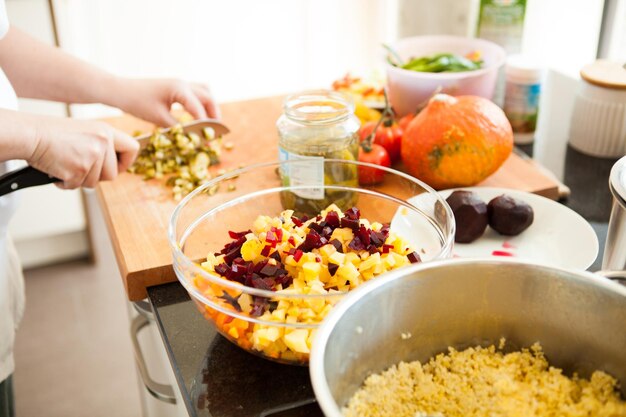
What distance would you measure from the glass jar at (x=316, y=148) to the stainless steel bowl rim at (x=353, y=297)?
40 centimetres

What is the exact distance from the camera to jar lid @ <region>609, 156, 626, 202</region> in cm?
71

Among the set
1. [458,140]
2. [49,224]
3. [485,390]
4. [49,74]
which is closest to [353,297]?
[485,390]

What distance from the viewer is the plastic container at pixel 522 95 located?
51.1 inches

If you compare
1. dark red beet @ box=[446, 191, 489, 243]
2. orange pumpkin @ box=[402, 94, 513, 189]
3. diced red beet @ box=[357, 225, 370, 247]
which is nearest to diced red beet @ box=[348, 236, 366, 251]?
diced red beet @ box=[357, 225, 370, 247]

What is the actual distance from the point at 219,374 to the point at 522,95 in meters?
0.85

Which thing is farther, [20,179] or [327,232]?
[20,179]

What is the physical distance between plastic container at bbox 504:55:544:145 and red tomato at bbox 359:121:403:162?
0.27 meters

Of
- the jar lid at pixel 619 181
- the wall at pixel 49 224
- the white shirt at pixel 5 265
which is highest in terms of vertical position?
the jar lid at pixel 619 181

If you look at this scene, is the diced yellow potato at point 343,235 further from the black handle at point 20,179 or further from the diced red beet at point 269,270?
the black handle at point 20,179

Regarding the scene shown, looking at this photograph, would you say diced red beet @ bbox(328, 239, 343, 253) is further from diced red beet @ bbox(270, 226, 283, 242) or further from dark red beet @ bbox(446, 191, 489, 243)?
dark red beet @ bbox(446, 191, 489, 243)

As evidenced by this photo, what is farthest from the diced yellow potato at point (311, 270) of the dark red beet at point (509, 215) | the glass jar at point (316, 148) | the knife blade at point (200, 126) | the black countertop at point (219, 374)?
the knife blade at point (200, 126)

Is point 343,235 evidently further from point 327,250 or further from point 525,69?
point 525,69

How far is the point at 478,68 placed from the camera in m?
1.32

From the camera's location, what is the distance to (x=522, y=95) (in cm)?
132
